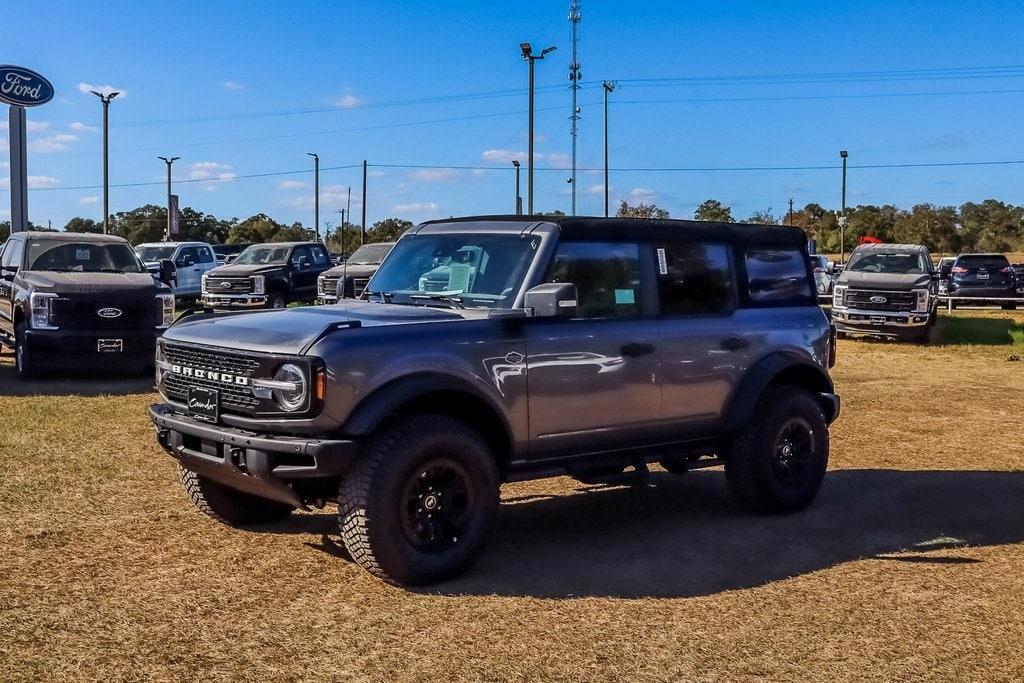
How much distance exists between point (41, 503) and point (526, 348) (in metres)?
3.74

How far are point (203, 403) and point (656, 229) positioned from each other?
10.0 feet

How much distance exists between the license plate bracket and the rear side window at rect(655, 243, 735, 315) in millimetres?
2863

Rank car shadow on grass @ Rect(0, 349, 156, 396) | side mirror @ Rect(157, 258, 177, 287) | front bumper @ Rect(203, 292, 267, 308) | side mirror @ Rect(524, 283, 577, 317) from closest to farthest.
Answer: side mirror @ Rect(524, 283, 577, 317)
car shadow on grass @ Rect(0, 349, 156, 396)
side mirror @ Rect(157, 258, 177, 287)
front bumper @ Rect(203, 292, 267, 308)

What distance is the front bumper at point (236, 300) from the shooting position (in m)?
25.8

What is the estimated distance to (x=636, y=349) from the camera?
6.59 metres

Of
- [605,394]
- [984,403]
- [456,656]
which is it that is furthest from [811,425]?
[984,403]

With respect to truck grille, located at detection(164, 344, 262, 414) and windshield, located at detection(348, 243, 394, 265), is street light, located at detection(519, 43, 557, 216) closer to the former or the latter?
windshield, located at detection(348, 243, 394, 265)

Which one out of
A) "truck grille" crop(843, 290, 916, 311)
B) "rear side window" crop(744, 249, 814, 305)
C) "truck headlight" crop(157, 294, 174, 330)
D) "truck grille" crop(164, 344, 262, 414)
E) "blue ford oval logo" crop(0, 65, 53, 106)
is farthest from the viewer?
"blue ford oval logo" crop(0, 65, 53, 106)

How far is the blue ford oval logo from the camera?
97.5 ft

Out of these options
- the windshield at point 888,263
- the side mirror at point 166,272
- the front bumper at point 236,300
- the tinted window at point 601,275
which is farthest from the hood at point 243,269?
the tinted window at point 601,275

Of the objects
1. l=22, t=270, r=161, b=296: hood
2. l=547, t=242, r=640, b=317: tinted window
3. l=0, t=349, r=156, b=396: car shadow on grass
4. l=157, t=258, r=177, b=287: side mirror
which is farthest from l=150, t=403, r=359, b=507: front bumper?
l=157, t=258, r=177, b=287: side mirror

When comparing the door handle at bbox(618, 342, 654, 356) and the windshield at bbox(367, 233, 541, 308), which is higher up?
the windshield at bbox(367, 233, 541, 308)

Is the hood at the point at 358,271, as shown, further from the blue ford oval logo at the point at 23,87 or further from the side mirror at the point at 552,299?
the side mirror at the point at 552,299

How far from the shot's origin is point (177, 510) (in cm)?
729
